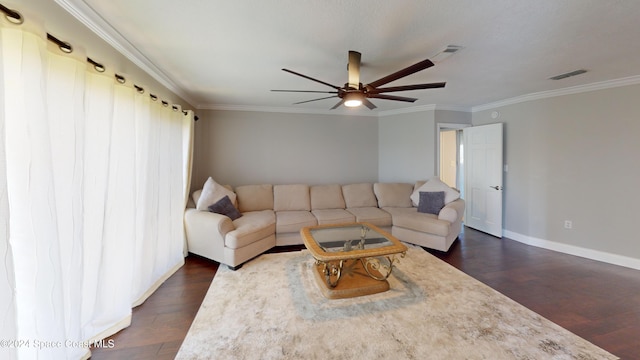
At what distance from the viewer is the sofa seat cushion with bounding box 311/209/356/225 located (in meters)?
3.71

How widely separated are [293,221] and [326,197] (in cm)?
103

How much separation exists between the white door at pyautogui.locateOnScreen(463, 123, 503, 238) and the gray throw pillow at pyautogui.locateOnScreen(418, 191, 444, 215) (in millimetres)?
1178

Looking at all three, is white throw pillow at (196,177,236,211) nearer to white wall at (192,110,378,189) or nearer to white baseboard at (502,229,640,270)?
white wall at (192,110,378,189)

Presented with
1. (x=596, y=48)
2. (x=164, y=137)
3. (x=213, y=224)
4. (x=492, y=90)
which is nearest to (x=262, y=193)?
(x=213, y=224)

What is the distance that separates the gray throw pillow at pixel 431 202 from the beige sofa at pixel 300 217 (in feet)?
0.36

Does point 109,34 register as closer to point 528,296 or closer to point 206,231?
point 206,231

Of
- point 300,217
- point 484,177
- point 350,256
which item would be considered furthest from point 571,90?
point 300,217

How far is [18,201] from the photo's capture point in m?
1.19

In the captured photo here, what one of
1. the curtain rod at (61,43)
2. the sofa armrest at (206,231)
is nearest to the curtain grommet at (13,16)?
the curtain rod at (61,43)

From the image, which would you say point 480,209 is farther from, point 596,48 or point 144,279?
point 144,279

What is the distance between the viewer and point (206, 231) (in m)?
3.08

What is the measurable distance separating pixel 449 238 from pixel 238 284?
9.58ft

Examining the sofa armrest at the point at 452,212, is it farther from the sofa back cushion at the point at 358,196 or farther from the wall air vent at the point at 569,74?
the wall air vent at the point at 569,74

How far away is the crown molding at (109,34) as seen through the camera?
1.57 m
